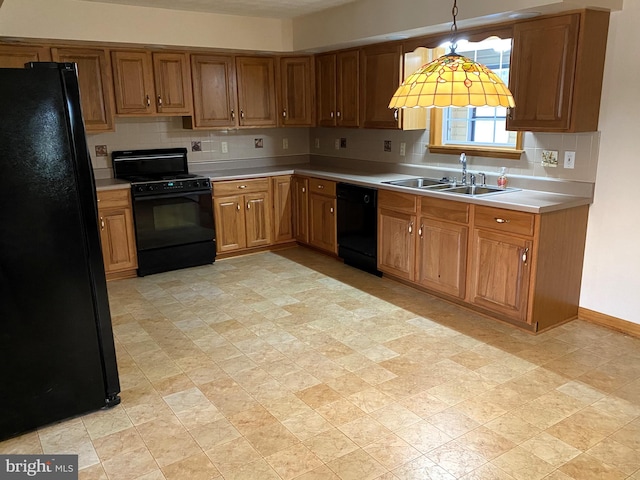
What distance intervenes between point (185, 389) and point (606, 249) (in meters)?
2.89

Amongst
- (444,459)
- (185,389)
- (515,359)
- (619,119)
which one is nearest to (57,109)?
(185,389)

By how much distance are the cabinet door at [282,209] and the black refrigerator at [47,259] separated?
3.08m

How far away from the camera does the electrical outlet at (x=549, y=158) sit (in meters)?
3.72

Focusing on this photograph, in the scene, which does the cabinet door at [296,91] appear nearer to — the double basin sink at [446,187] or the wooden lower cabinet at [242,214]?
the wooden lower cabinet at [242,214]

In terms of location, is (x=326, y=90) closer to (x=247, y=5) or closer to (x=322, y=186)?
(x=322, y=186)

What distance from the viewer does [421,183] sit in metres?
4.66

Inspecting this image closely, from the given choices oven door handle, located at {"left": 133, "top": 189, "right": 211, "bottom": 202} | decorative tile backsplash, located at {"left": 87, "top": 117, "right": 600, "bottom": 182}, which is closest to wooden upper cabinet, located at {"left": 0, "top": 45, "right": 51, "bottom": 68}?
decorative tile backsplash, located at {"left": 87, "top": 117, "right": 600, "bottom": 182}


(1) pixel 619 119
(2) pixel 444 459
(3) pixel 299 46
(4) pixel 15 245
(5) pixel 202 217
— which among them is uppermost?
(3) pixel 299 46

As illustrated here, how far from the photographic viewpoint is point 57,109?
7.59ft

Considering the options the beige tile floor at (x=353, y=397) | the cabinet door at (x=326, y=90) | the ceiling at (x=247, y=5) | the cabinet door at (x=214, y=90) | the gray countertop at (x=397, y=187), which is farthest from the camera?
the cabinet door at (x=326, y=90)

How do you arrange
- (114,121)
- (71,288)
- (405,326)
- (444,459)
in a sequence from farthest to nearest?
(114,121)
(405,326)
(71,288)
(444,459)

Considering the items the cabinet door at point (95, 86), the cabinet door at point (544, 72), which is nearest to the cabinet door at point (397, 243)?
the cabinet door at point (544, 72)

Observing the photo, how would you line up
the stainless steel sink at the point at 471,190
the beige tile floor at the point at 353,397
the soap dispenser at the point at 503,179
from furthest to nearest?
the stainless steel sink at the point at 471,190
the soap dispenser at the point at 503,179
the beige tile floor at the point at 353,397

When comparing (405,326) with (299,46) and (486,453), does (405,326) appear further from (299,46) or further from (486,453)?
(299,46)
